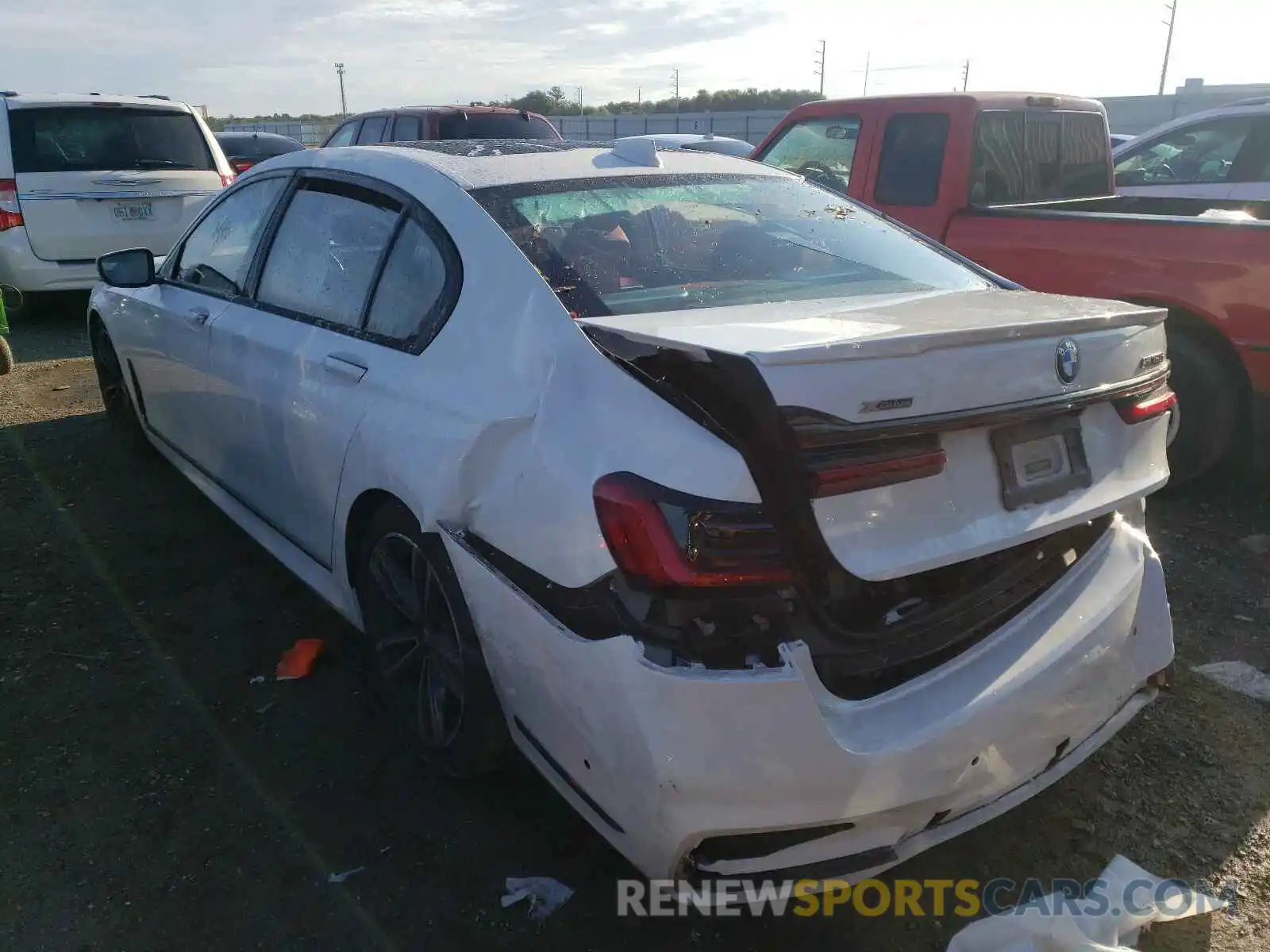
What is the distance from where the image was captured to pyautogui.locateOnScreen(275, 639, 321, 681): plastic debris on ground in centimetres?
341

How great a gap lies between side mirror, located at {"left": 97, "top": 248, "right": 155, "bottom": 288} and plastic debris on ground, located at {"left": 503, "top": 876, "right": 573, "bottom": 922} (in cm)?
330

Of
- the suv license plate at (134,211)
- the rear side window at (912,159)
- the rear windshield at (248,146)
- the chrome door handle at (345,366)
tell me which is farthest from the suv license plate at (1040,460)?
the rear windshield at (248,146)

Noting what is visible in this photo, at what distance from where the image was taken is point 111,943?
7.54 feet

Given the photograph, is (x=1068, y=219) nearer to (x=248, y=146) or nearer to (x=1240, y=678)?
(x=1240, y=678)

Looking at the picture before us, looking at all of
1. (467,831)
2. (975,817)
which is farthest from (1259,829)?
(467,831)

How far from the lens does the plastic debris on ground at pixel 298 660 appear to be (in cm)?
341

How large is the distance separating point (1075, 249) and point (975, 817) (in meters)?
3.54

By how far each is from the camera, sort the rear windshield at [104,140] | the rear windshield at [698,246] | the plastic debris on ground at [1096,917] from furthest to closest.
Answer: the rear windshield at [104,140] < the rear windshield at [698,246] < the plastic debris on ground at [1096,917]

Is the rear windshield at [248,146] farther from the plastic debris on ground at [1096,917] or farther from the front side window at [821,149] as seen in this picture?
the plastic debris on ground at [1096,917]

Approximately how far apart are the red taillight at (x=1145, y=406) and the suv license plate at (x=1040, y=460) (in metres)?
0.18

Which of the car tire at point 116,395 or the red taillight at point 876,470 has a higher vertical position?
the red taillight at point 876,470

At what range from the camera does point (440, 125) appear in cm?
1116

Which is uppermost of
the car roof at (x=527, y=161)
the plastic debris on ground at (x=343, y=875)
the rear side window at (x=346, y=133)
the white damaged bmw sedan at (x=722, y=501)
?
the rear side window at (x=346, y=133)

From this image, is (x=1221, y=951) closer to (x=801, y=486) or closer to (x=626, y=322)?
(x=801, y=486)
